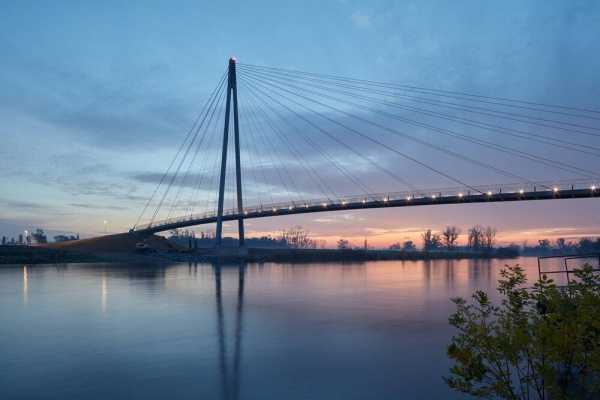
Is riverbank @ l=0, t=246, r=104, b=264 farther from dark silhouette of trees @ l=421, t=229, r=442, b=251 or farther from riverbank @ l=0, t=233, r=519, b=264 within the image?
dark silhouette of trees @ l=421, t=229, r=442, b=251

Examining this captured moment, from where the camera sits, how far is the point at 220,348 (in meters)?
10.0

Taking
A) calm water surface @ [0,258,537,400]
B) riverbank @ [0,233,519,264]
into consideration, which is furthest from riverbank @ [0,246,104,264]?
calm water surface @ [0,258,537,400]

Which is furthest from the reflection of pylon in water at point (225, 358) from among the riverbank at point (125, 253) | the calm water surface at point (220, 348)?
the riverbank at point (125, 253)

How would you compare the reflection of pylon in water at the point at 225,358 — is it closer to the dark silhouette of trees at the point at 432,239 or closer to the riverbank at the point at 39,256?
the riverbank at the point at 39,256

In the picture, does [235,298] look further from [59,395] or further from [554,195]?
[554,195]

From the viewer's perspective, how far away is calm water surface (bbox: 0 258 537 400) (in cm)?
733

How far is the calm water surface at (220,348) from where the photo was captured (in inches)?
289

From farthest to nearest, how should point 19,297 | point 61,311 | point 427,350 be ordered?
1. point 19,297
2. point 61,311
3. point 427,350

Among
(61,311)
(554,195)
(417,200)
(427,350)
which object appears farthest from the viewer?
(417,200)

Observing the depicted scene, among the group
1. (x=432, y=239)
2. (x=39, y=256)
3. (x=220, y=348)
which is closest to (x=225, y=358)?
(x=220, y=348)

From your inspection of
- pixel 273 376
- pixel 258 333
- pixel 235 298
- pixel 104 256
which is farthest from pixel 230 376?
pixel 104 256

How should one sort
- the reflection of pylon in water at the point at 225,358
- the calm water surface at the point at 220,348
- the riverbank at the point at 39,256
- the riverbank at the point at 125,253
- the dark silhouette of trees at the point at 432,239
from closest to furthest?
the reflection of pylon in water at the point at 225,358
the calm water surface at the point at 220,348
the riverbank at the point at 39,256
the riverbank at the point at 125,253
the dark silhouette of trees at the point at 432,239

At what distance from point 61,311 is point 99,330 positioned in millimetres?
3843

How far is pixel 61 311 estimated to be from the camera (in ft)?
48.7
